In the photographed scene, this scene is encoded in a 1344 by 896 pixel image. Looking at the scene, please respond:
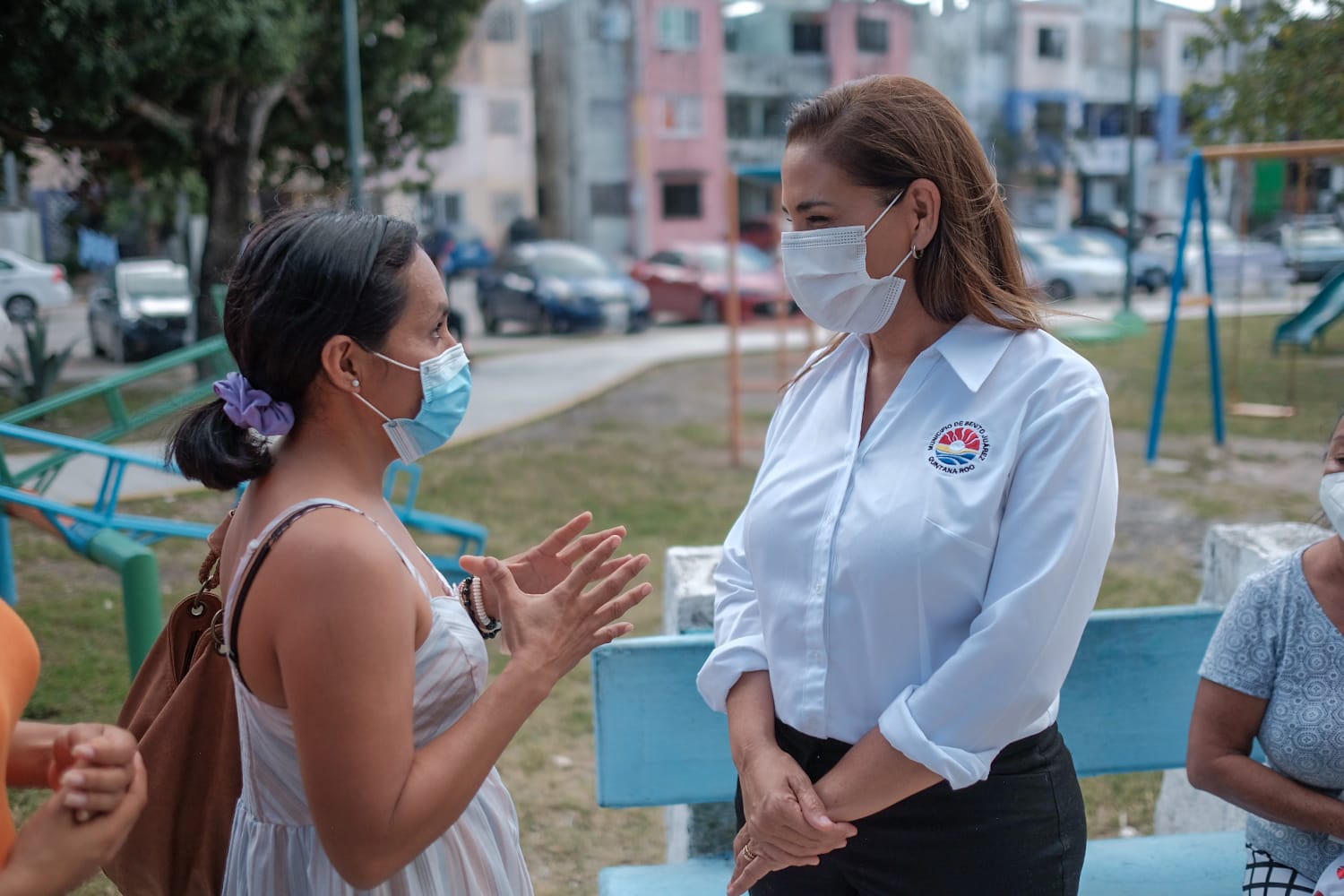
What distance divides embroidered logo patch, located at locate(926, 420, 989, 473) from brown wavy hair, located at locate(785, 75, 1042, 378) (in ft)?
0.66

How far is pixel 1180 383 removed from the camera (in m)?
13.2

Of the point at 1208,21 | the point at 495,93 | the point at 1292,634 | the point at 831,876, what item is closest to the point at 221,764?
the point at 831,876

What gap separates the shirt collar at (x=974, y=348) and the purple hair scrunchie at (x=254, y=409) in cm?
97

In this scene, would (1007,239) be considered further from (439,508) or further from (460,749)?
(439,508)

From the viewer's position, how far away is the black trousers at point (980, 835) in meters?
1.81

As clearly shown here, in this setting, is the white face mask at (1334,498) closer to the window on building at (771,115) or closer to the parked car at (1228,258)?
the parked car at (1228,258)

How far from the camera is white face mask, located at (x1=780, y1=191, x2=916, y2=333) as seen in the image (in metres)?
1.95

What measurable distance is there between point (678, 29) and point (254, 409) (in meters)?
42.1

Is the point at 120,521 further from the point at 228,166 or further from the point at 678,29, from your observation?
the point at 678,29

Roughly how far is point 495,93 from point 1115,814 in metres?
40.3

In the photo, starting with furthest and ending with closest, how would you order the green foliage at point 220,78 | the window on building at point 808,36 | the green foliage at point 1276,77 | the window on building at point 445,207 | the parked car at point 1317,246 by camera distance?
the window on building at point 808,36, the window on building at point 445,207, the parked car at point 1317,246, the green foliage at point 220,78, the green foliage at point 1276,77

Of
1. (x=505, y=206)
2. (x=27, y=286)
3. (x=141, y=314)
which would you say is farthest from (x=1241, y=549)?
(x=505, y=206)

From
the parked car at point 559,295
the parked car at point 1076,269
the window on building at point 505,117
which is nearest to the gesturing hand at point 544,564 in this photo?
the parked car at point 559,295

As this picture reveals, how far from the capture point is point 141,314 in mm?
16203
